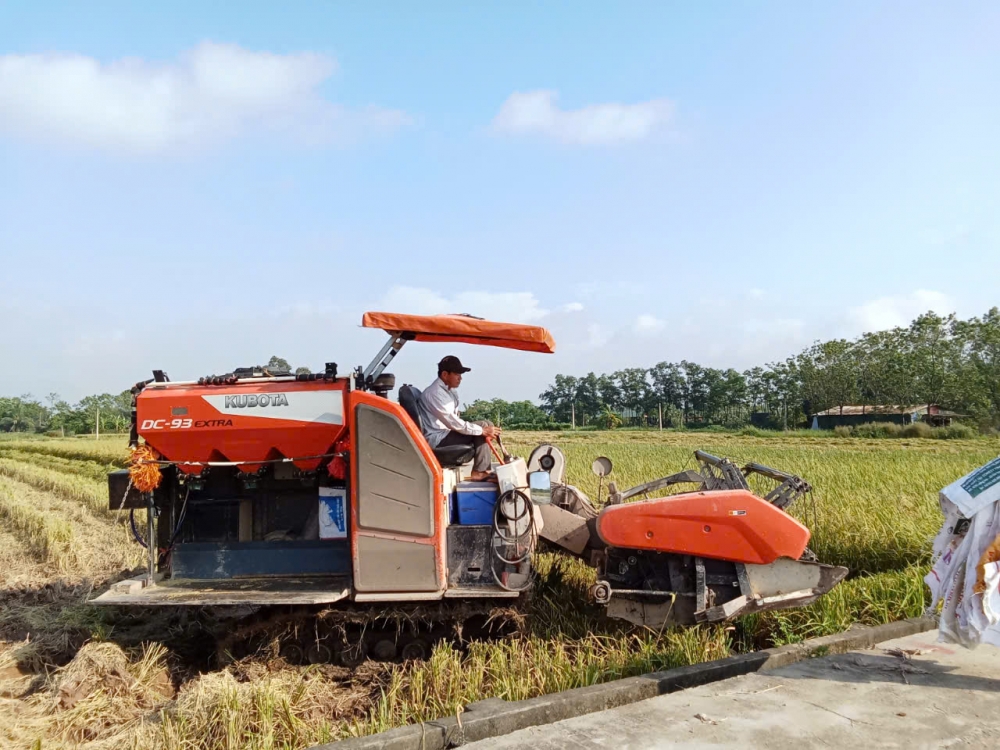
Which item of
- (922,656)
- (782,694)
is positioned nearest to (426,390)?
(782,694)

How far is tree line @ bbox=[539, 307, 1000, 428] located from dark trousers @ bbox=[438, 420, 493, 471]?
1899 inches

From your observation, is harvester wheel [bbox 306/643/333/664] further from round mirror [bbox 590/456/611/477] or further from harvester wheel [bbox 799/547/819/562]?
harvester wheel [bbox 799/547/819/562]

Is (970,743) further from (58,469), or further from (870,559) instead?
(58,469)

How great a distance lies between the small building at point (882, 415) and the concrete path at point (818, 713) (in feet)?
147

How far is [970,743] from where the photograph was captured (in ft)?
10.7

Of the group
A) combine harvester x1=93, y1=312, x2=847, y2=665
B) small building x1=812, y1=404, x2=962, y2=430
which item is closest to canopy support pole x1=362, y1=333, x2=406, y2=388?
combine harvester x1=93, y1=312, x2=847, y2=665

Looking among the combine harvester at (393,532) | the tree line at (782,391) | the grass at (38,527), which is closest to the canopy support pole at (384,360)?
the combine harvester at (393,532)

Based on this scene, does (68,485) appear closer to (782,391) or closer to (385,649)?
(385,649)

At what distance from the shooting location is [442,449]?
5.27 meters

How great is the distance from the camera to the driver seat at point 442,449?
17.3ft

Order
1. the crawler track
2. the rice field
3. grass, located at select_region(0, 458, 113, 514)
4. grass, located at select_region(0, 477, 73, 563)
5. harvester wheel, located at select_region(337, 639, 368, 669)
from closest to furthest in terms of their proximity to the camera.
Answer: the rice field → the crawler track → harvester wheel, located at select_region(337, 639, 368, 669) → grass, located at select_region(0, 477, 73, 563) → grass, located at select_region(0, 458, 113, 514)

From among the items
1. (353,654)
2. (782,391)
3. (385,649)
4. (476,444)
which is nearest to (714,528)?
(476,444)

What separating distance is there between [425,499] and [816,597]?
8.82ft

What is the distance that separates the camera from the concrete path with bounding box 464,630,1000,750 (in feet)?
10.9
